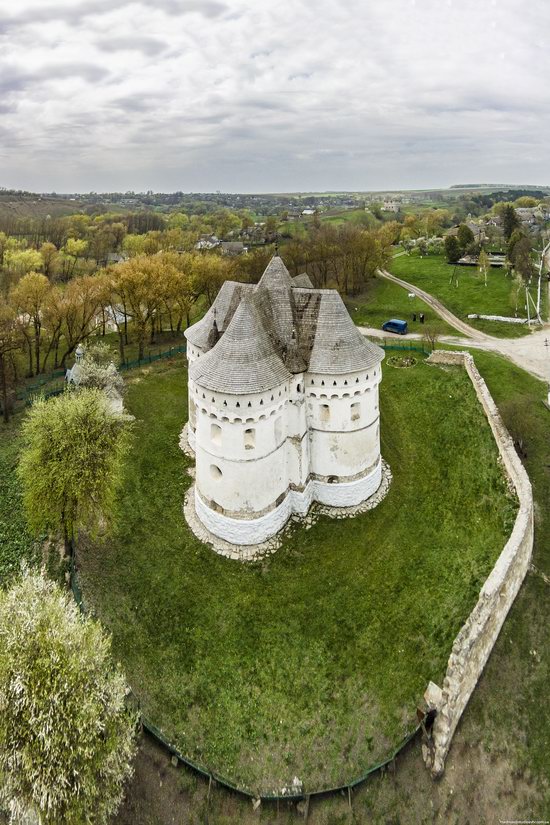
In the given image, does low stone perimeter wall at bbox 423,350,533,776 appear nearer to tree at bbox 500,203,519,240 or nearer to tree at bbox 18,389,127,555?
tree at bbox 18,389,127,555

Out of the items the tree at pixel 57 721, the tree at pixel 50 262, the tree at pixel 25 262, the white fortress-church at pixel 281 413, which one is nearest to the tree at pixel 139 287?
the white fortress-church at pixel 281 413

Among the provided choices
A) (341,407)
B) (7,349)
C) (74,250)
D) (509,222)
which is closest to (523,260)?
(509,222)

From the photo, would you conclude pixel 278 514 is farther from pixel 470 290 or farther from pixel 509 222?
pixel 509 222

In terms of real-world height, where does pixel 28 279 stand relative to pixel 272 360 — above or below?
above

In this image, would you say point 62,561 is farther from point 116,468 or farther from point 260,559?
point 260,559

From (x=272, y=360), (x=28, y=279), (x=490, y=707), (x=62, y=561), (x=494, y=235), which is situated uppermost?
(x=494, y=235)

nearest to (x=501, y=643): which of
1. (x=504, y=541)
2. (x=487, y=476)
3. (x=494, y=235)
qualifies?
(x=504, y=541)

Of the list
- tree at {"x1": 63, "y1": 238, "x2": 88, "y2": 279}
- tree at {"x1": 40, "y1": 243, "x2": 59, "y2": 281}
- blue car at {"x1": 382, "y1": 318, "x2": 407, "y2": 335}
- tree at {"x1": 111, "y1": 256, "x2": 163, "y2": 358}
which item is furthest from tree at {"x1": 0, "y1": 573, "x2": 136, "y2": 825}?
tree at {"x1": 63, "y1": 238, "x2": 88, "y2": 279}

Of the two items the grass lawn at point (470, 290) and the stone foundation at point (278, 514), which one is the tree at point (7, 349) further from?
the grass lawn at point (470, 290)
